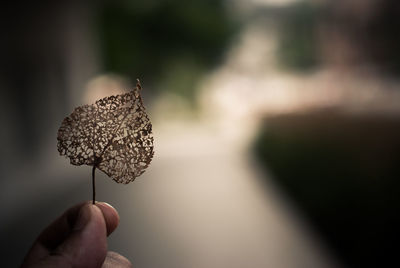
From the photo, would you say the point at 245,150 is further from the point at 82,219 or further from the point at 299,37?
the point at 82,219

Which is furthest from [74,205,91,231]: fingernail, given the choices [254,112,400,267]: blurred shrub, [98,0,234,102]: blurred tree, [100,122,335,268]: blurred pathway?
[98,0,234,102]: blurred tree

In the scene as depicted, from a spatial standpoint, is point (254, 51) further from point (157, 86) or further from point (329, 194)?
point (329, 194)

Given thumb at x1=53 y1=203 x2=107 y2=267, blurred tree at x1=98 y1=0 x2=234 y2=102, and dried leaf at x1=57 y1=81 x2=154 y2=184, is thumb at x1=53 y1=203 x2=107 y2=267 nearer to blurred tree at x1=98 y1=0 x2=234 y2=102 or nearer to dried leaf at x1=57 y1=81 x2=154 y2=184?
dried leaf at x1=57 y1=81 x2=154 y2=184

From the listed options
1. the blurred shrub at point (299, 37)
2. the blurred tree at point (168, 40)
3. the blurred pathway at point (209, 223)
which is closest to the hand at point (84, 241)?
the blurred pathway at point (209, 223)

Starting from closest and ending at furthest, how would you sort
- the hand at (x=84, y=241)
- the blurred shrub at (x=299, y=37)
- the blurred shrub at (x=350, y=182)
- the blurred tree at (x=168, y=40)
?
the hand at (x=84, y=241)
the blurred shrub at (x=350, y=182)
the blurred shrub at (x=299, y=37)
the blurred tree at (x=168, y=40)

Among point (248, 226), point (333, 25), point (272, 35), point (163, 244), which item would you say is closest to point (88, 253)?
point (163, 244)

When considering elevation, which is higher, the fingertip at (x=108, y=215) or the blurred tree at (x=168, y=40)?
the fingertip at (x=108, y=215)

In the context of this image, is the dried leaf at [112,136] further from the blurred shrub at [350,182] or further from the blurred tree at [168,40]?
the blurred tree at [168,40]
